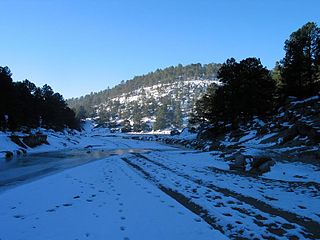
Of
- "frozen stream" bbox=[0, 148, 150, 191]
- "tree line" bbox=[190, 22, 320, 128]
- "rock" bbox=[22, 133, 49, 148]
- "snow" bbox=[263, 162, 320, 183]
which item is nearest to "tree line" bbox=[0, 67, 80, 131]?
"rock" bbox=[22, 133, 49, 148]

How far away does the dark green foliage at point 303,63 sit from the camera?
45.8 meters

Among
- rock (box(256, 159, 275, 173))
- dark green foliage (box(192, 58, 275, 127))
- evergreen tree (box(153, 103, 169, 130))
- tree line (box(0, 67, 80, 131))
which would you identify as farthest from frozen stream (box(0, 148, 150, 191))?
evergreen tree (box(153, 103, 169, 130))

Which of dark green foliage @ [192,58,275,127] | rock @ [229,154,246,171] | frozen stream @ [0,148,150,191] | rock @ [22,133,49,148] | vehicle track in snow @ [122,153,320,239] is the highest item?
dark green foliage @ [192,58,275,127]

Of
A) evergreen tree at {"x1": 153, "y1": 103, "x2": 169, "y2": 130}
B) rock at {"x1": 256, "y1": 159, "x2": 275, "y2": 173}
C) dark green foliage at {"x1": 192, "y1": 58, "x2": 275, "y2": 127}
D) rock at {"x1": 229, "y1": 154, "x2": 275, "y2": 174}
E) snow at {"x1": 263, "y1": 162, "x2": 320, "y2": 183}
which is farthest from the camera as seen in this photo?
evergreen tree at {"x1": 153, "y1": 103, "x2": 169, "y2": 130}

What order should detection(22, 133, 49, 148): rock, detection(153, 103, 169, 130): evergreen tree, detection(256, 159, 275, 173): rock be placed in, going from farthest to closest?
1. detection(153, 103, 169, 130): evergreen tree
2. detection(22, 133, 49, 148): rock
3. detection(256, 159, 275, 173): rock

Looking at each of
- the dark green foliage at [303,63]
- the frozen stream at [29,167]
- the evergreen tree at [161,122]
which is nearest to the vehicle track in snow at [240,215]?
the frozen stream at [29,167]

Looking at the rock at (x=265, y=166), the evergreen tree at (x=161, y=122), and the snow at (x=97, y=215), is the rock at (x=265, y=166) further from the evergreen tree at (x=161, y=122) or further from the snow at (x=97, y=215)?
the evergreen tree at (x=161, y=122)

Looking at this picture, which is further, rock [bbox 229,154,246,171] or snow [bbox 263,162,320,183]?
rock [bbox 229,154,246,171]

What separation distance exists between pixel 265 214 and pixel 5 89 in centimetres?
5154

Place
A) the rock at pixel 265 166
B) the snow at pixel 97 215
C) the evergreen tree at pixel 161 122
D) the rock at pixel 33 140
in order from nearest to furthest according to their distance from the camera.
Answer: the snow at pixel 97 215, the rock at pixel 265 166, the rock at pixel 33 140, the evergreen tree at pixel 161 122

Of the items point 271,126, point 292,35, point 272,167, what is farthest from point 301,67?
point 272,167

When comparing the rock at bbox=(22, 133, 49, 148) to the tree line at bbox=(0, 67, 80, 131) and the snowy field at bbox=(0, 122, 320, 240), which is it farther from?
the snowy field at bbox=(0, 122, 320, 240)

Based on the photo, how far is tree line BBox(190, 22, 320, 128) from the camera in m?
45.5

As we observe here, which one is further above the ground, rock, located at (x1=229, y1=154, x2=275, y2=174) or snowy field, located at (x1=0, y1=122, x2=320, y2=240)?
rock, located at (x1=229, y1=154, x2=275, y2=174)
